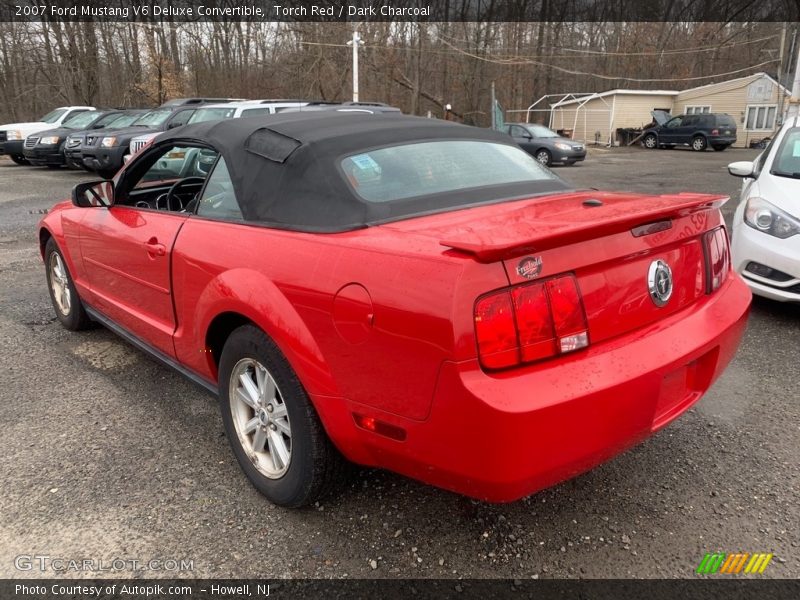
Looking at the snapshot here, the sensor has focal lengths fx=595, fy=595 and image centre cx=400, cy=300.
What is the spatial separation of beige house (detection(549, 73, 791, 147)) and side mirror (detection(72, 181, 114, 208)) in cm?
3346

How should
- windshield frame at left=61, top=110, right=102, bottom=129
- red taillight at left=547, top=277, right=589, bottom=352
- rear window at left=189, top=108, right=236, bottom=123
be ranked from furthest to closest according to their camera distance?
windshield frame at left=61, top=110, right=102, bottom=129 → rear window at left=189, top=108, right=236, bottom=123 → red taillight at left=547, top=277, right=589, bottom=352

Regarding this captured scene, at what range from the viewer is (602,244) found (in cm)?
189

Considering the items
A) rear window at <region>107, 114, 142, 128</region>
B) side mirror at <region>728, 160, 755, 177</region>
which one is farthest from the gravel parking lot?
rear window at <region>107, 114, 142, 128</region>

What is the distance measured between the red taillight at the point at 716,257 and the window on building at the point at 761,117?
36101 millimetres

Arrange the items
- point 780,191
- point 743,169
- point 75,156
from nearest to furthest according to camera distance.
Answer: point 780,191, point 743,169, point 75,156

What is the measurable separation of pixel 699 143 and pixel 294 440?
99.2ft

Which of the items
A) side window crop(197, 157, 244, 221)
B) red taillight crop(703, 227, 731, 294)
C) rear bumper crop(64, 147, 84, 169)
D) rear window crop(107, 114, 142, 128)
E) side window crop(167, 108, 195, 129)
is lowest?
rear bumper crop(64, 147, 84, 169)

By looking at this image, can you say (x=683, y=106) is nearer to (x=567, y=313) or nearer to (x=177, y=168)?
(x=177, y=168)

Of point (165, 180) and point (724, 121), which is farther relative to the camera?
point (724, 121)

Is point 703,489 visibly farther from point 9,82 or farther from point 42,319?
point 9,82

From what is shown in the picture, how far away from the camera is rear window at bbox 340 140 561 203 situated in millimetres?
2430

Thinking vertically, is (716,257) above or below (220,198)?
below

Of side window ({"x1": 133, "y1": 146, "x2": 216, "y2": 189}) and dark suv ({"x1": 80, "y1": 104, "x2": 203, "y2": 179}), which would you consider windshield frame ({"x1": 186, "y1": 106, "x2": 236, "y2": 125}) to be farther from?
side window ({"x1": 133, "y1": 146, "x2": 216, "y2": 189})

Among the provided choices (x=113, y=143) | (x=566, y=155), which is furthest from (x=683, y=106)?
(x=113, y=143)
